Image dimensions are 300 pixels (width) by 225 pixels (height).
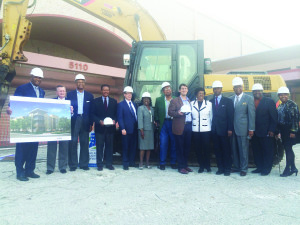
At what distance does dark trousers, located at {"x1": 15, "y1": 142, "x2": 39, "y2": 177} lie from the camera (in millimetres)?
4227

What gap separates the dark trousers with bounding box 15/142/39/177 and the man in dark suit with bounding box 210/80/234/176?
3.40 metres

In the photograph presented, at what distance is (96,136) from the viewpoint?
507 centimetres

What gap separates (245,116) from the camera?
4676mm

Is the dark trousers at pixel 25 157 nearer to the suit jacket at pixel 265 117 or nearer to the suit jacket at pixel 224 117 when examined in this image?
the suit jacket at pixel 224 117

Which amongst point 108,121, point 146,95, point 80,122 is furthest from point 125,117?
point 80,122

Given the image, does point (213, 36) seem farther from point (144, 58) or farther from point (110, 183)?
point (110, 183)

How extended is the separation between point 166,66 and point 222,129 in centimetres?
187

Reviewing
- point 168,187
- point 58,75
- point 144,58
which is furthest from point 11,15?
point 58,75

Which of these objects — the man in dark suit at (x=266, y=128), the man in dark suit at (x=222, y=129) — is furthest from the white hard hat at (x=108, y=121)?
the man in dark suit at (x=266, y=128)

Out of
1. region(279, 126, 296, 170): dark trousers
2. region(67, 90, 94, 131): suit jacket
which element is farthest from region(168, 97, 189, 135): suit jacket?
region(279, 126, 296, 170): dark trousers

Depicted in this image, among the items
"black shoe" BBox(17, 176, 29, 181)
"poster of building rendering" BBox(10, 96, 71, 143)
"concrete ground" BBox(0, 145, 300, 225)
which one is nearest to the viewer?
"concrete ground" BBox(0, 145, 300, 225)

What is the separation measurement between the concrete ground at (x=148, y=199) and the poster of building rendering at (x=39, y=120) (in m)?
Answer: 0.76

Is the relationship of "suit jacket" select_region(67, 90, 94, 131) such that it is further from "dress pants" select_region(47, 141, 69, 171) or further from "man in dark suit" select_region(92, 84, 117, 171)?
"dress pants" select_region(47, 141, 69, 171)

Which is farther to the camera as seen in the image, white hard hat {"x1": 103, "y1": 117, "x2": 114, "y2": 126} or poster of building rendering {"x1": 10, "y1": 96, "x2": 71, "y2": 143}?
white hard hat {"x1": 103, "y1": 117, "x2": 114, "y2": 126}
